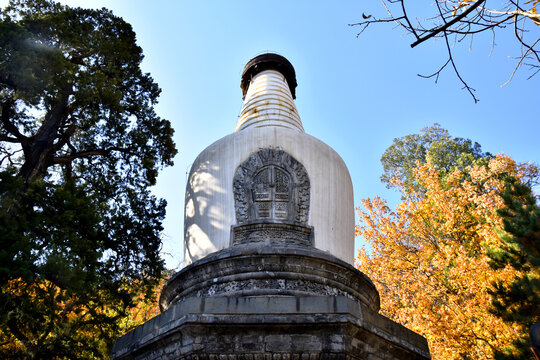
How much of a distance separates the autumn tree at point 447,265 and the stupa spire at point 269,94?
18.1 feet

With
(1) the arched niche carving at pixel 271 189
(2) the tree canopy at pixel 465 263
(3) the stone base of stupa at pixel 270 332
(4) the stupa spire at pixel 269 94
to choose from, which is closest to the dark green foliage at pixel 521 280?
(2) the tree canopy at pixel 465 263

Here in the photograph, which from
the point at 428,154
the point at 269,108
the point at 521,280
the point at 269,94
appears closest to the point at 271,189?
the point at 269,108

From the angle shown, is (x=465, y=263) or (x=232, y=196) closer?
(x=232, y=196)

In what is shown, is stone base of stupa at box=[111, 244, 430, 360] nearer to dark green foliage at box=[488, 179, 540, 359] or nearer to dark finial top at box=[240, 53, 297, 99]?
dark green foliage at box=[488, 179, 540, 359]

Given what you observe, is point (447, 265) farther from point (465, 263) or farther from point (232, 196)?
point (232, 196)

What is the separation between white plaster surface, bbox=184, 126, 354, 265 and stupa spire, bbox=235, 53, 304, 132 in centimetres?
90

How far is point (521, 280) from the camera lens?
838cm

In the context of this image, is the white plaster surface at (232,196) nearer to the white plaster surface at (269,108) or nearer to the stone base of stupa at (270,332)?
the white plaster surface at (269,108)

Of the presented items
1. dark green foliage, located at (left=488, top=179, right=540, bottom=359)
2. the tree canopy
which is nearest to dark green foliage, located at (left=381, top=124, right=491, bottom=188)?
the tree canopy

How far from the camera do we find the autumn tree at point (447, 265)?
10.6m

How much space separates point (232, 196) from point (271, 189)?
24.7 inches

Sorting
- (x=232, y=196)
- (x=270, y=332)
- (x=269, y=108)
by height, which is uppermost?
(x=269, y=108)

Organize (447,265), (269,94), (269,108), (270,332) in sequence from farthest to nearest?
(447,265)
(269,94)
(269,108)
(270,332)

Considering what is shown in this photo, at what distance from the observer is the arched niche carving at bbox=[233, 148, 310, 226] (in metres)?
6.70
